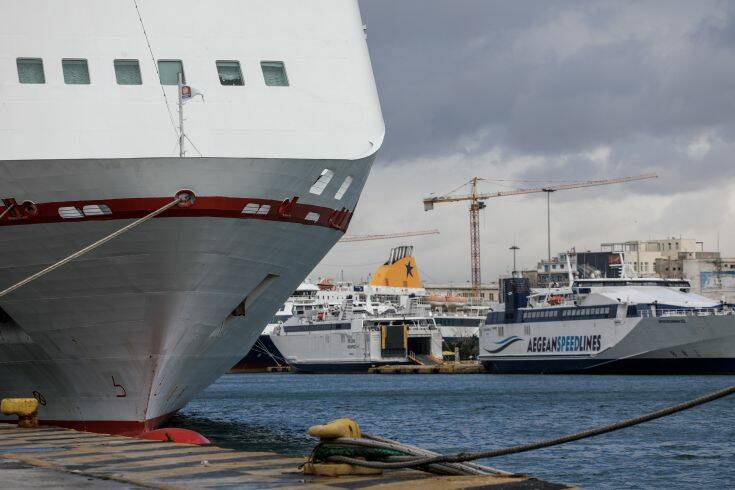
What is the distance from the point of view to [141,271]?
2034 cm

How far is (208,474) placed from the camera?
38.5ft

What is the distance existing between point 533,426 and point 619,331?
48.3 m

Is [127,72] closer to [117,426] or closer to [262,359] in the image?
[117,426]

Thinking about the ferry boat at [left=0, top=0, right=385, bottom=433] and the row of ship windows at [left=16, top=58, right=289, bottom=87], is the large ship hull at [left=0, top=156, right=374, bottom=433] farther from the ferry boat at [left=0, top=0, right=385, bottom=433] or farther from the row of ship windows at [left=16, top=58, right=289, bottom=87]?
the row of ship windows at [left=16, top=58, right=289, bottom=87]

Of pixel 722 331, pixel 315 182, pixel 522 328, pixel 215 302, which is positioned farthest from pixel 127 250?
pixel 522 328

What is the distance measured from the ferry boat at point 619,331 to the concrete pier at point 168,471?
69630 mm

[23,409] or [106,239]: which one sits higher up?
[106,239]

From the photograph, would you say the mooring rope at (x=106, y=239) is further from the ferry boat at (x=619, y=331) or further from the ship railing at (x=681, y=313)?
the ship railing at (x=681, y=313)

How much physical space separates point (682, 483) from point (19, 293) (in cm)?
1391

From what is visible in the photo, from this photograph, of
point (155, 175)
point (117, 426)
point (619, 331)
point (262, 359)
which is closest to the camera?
point (155, 175)

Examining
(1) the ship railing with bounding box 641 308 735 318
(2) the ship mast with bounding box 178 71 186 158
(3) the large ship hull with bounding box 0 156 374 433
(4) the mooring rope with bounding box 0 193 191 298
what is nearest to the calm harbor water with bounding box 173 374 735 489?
(3) the large ship hull with bounding box 0 156 374 433

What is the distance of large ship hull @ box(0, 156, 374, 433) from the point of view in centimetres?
1930

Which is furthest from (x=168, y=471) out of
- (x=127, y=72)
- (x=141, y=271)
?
(x=127, y=72)

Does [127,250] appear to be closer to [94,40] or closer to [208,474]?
Result: [94,40]
